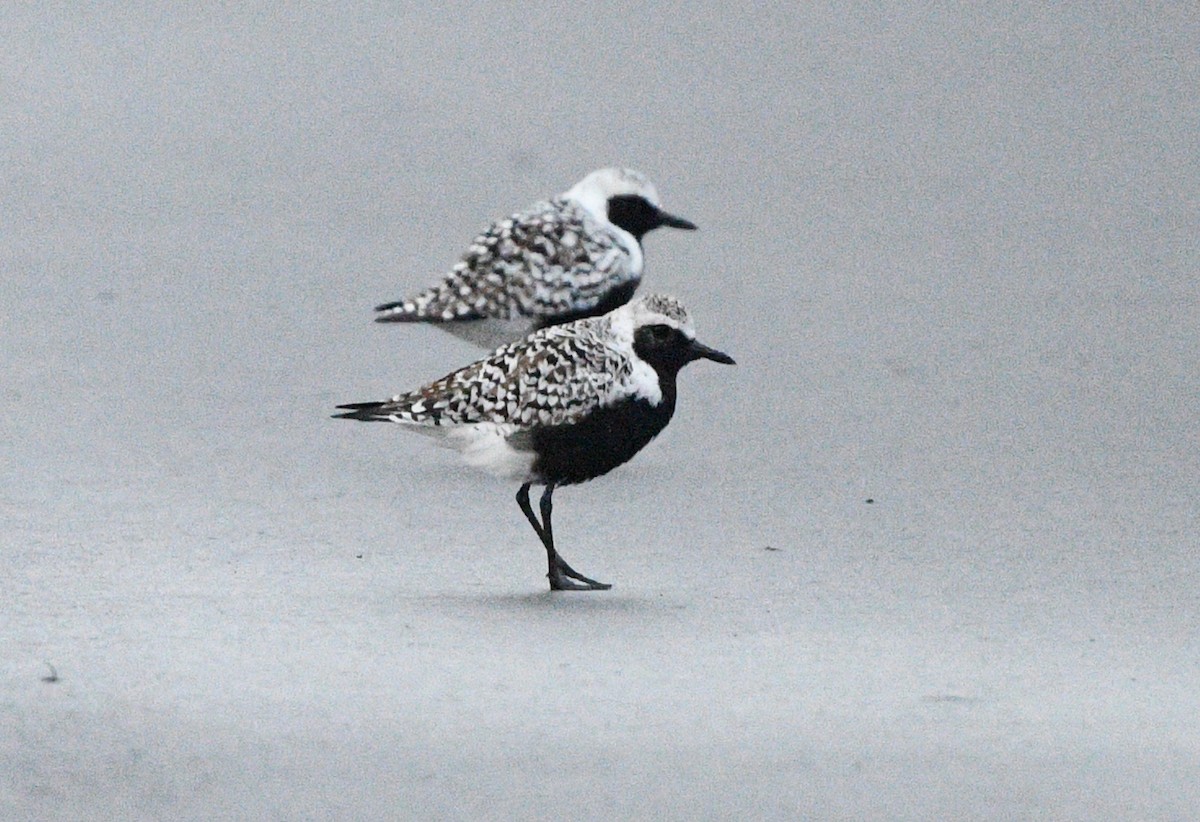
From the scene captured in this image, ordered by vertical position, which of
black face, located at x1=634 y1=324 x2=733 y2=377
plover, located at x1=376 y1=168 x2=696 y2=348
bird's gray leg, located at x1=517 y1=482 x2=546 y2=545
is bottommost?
bird's gray leg, located at x1=517 y1=482 x2=546 y2=545

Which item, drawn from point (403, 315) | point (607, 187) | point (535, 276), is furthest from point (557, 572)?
point (607, 187)

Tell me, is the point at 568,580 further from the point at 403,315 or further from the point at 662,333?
the point at 403,315

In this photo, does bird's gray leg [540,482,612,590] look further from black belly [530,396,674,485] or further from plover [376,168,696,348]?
plover [376,168,696,348]

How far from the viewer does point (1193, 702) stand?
718 cm

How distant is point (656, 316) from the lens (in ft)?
28.5

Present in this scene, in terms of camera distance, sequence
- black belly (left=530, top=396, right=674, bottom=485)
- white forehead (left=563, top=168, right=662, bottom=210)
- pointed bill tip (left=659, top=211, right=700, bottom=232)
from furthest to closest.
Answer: pointed bill tip (left=659, top=211, right=700, bottom=232) < white forehead (left=563, top=168, right=662, bottom=210) < black belly (left=530, top=396, right=674, bottom=485)

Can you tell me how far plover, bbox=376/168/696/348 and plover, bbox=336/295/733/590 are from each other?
204 cm

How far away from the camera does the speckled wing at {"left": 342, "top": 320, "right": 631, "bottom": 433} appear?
333 inches

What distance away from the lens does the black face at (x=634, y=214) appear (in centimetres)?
1177

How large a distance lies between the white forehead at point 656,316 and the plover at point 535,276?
2120 millimetres

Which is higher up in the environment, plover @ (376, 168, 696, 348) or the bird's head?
the bird's head

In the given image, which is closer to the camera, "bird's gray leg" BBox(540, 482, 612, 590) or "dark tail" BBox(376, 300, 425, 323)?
"bird's gray leg" BBox(540, 482, 612, 590)

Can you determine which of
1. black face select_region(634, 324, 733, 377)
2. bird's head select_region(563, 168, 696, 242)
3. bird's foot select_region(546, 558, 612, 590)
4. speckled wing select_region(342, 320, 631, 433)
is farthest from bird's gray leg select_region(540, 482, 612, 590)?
bird's head select_region(563, 168, 696, 242)

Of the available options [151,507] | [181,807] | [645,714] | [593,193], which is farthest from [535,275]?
[181,807]
